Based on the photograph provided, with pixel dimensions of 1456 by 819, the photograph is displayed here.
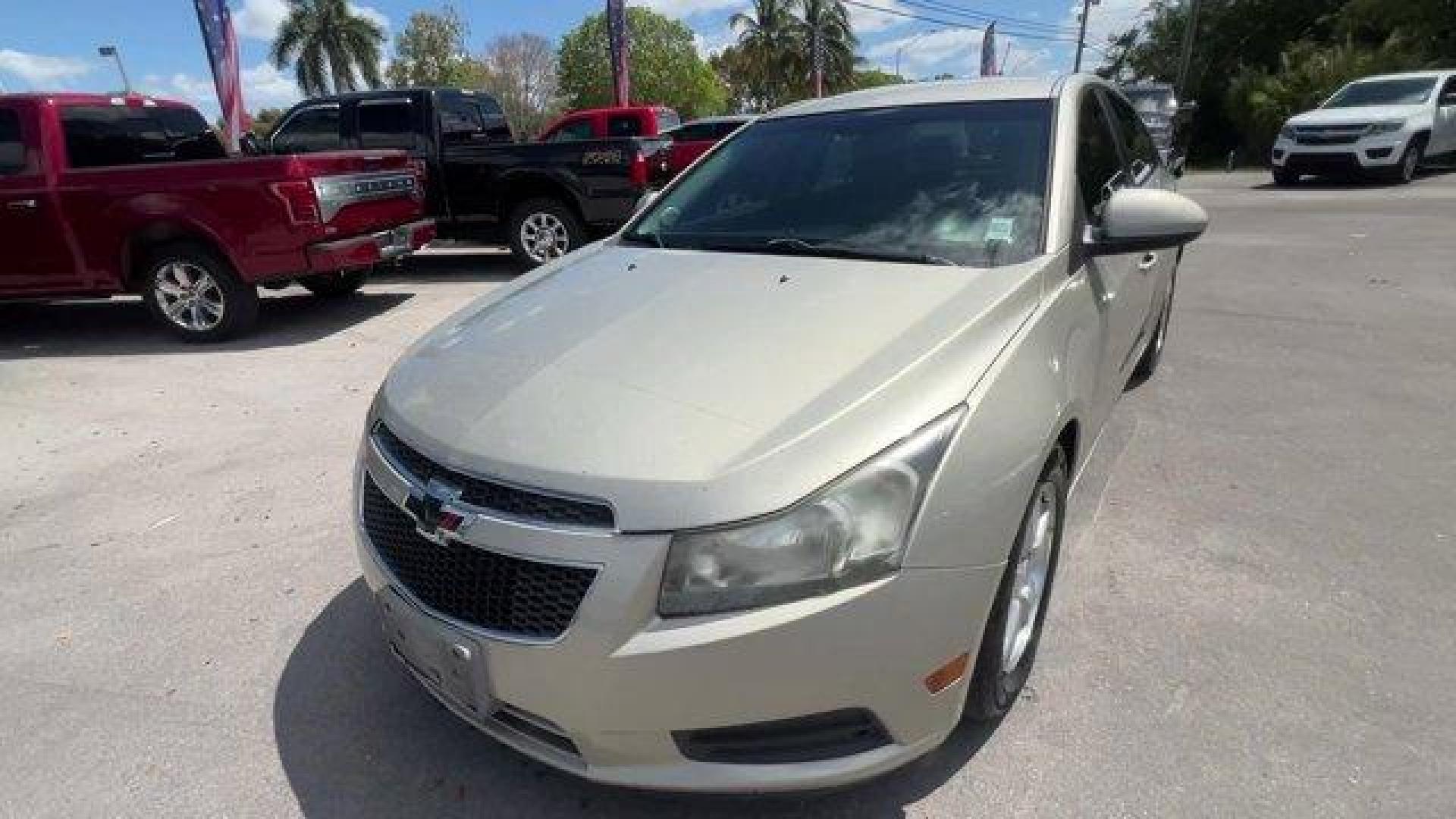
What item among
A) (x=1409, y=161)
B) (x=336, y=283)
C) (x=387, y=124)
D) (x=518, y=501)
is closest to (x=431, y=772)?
(x=518, y=501)

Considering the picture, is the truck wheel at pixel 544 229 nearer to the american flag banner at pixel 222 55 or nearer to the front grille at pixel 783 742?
the front grille at pixel 783 742

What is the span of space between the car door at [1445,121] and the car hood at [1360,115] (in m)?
0.80

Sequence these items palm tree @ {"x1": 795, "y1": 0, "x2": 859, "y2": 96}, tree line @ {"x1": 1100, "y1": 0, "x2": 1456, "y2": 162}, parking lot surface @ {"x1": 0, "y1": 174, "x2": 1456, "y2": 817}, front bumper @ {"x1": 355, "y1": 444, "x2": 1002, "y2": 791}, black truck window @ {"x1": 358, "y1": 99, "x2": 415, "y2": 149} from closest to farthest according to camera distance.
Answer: front bumper @ {"x1": 355, "y1": 444, "x2": 1002, "y2": 791} → parking lot surface @ {"x1": 0, "y1": 174, "x2": 1456, "y2": 817} → black truck window @ {"x1": 358, "y1": 99, "x2": 415, "y2": 149} → tree line @ {"x1": 1100, "y1": 0, "x2": 1456, "y2": 162} → palm tree @ {"x1": 795, "y1": 0, "x2": 859, "y2": 96}

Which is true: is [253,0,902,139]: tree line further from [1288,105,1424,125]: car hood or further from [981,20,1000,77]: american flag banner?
[1288,105,1424,125]: car hood

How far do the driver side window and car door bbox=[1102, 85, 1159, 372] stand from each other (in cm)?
16

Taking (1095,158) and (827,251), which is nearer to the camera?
(827,251)

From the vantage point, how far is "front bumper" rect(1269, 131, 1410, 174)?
15055 millimetres

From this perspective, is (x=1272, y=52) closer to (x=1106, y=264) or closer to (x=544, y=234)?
(x=544, y=234)

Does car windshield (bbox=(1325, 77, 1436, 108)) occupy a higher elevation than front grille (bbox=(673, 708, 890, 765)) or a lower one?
higher

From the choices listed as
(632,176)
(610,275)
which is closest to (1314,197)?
(632,176)

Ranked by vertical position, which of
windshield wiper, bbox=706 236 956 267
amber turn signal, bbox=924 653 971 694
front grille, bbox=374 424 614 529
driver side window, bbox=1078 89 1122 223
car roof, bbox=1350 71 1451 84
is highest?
car roof, bbox=1350 71 1451 84

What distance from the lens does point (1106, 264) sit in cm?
304

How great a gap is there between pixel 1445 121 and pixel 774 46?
41.6 meters

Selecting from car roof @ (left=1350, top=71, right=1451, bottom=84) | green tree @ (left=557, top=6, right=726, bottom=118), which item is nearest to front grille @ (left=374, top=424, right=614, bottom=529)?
car roof @ (left=1350, top=71, right=1451, bottom=84)
